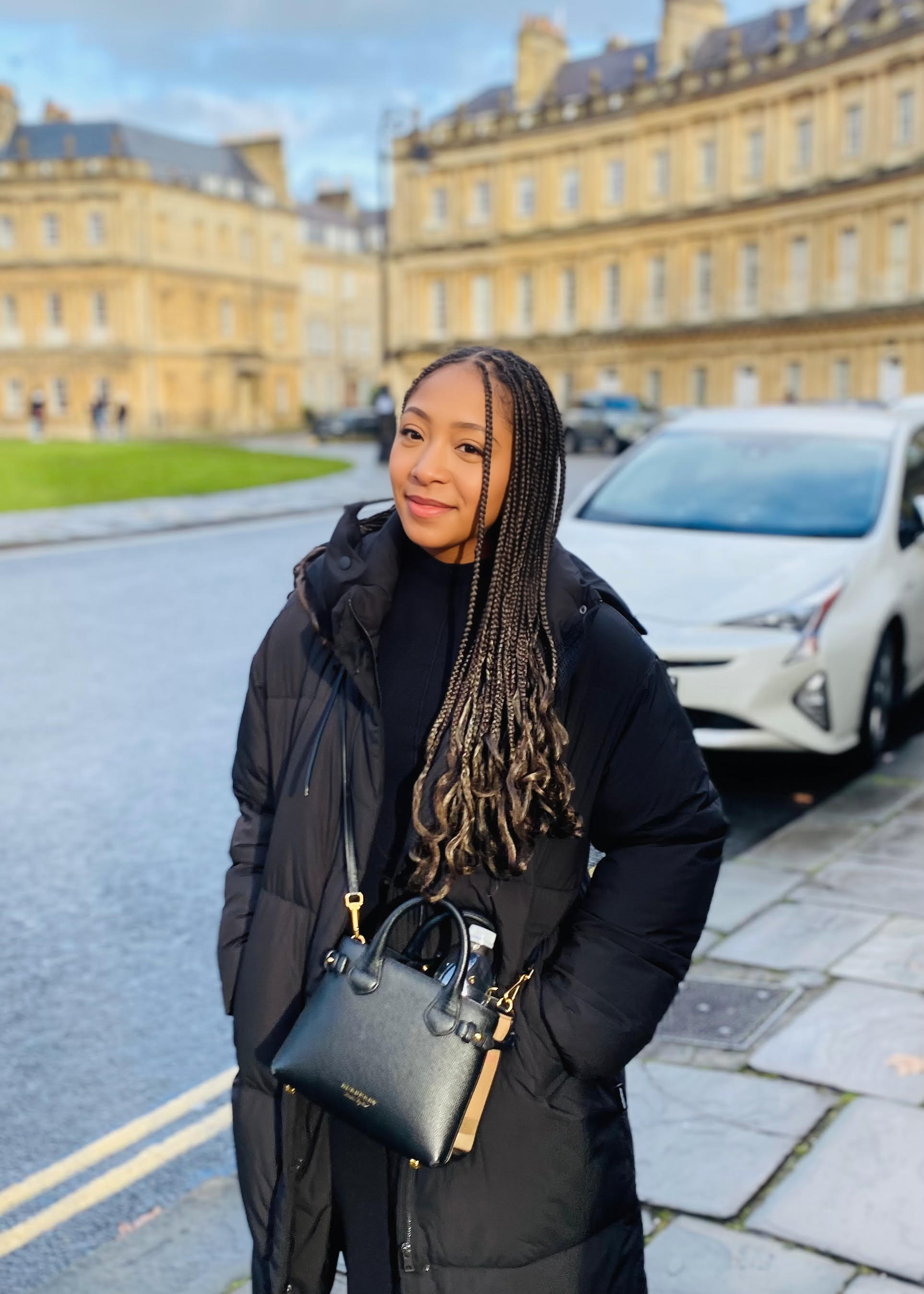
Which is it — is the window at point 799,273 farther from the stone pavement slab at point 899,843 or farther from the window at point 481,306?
the stone pavement slab at point 899,843

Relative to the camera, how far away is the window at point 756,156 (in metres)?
64.8

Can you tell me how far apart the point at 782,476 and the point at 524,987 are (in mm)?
6371

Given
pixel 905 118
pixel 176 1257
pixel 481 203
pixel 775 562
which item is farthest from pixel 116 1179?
pixel 481 203

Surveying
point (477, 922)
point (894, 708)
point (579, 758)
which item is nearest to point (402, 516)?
point (579, 758)

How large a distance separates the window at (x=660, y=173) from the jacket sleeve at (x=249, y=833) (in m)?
71.0

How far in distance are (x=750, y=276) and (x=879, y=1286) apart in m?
66.3

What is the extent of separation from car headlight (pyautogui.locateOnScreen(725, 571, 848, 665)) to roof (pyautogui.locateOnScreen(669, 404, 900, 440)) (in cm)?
189

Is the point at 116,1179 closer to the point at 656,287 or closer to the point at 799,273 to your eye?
the point at 799,273

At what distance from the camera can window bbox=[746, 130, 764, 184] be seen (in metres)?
64.8

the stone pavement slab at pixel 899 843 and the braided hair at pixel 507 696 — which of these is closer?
the braided hair at pixel 507 696

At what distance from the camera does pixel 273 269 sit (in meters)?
90.9

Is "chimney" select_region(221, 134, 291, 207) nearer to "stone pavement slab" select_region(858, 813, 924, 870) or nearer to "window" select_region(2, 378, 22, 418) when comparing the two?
"window" select_region(2, 378, 22, 418)

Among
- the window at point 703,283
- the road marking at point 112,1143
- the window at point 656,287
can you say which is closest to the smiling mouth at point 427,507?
the road marking at point 112,1143

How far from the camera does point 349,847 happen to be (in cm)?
207
